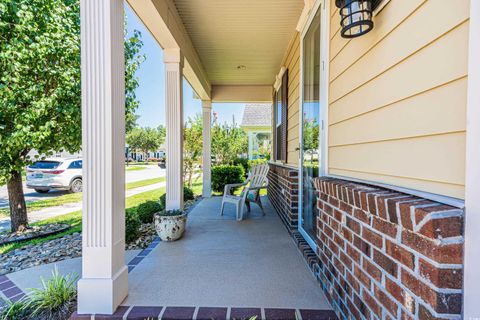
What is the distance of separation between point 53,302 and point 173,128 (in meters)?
2.34

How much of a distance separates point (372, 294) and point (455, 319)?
454 millimetres

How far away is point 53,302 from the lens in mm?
1880

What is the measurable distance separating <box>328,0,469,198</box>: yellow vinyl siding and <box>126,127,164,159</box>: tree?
3541cm

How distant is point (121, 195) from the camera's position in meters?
1.93

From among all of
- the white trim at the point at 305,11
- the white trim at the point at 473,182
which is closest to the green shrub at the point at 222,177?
the white trim at the point at 305,11

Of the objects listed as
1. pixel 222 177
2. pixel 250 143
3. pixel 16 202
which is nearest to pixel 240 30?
pixel 16 202

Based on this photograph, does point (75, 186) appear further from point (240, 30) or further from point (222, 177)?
point (240, 30)

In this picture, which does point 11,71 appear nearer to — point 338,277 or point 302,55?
point 302,55

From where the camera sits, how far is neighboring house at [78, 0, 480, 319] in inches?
33.5

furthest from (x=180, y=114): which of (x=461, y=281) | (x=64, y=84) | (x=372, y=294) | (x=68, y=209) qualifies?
(x=68, y=209)

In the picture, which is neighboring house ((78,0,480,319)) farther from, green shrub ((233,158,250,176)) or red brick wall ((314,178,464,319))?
green shrub ((233,158,250,176))

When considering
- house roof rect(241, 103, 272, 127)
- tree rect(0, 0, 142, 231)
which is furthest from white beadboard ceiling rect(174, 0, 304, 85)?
house roof rect(241, 103, 272, 127)

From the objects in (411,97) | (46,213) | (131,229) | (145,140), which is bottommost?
(46,213)

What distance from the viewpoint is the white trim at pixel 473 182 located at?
80cm
